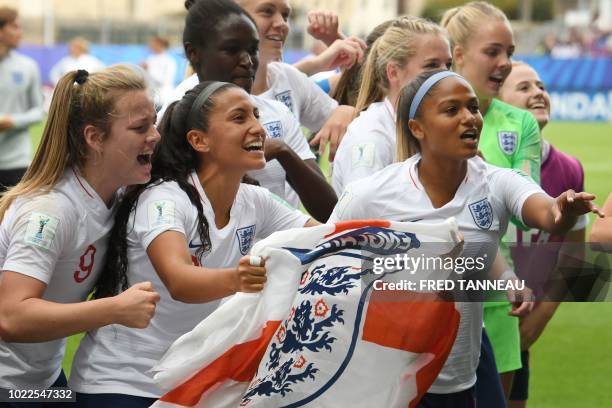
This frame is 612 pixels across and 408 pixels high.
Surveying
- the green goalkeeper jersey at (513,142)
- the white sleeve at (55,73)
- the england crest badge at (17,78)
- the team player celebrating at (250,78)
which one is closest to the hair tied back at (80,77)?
the team player celebrating at (250,78)

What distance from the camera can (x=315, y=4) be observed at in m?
55.4

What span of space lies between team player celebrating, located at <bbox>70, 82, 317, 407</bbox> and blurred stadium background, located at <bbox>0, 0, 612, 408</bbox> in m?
3.17

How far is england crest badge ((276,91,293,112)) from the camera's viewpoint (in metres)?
5.85

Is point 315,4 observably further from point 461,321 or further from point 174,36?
point 461,321

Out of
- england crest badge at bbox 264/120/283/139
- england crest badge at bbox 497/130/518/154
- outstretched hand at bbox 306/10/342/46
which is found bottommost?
england crest badge at bbox 497/130/518/154

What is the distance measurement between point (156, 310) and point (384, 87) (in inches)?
66.4

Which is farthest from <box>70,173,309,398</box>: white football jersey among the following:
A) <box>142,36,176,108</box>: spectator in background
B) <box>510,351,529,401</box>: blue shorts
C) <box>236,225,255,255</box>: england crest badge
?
<box>142,36,176,108</box>: spectator in background

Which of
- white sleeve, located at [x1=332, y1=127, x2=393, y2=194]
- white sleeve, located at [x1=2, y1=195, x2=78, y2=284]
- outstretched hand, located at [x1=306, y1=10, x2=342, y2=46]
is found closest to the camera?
white sleeve, located at [x1=2, y1=195, x2=78, y2=284]

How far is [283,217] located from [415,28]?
48.7 inches

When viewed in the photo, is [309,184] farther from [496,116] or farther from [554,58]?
[554,58]

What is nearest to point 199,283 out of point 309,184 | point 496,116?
point 309,184

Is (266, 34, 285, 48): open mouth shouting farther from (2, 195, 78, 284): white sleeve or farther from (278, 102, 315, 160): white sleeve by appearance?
(2, 195, 78, 284): white sleeve

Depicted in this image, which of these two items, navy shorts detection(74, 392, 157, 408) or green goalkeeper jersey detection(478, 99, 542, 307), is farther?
green goalkeeper jersey detection(478, 99, 542, 307)

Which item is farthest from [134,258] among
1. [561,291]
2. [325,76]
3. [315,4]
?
[315,4]
